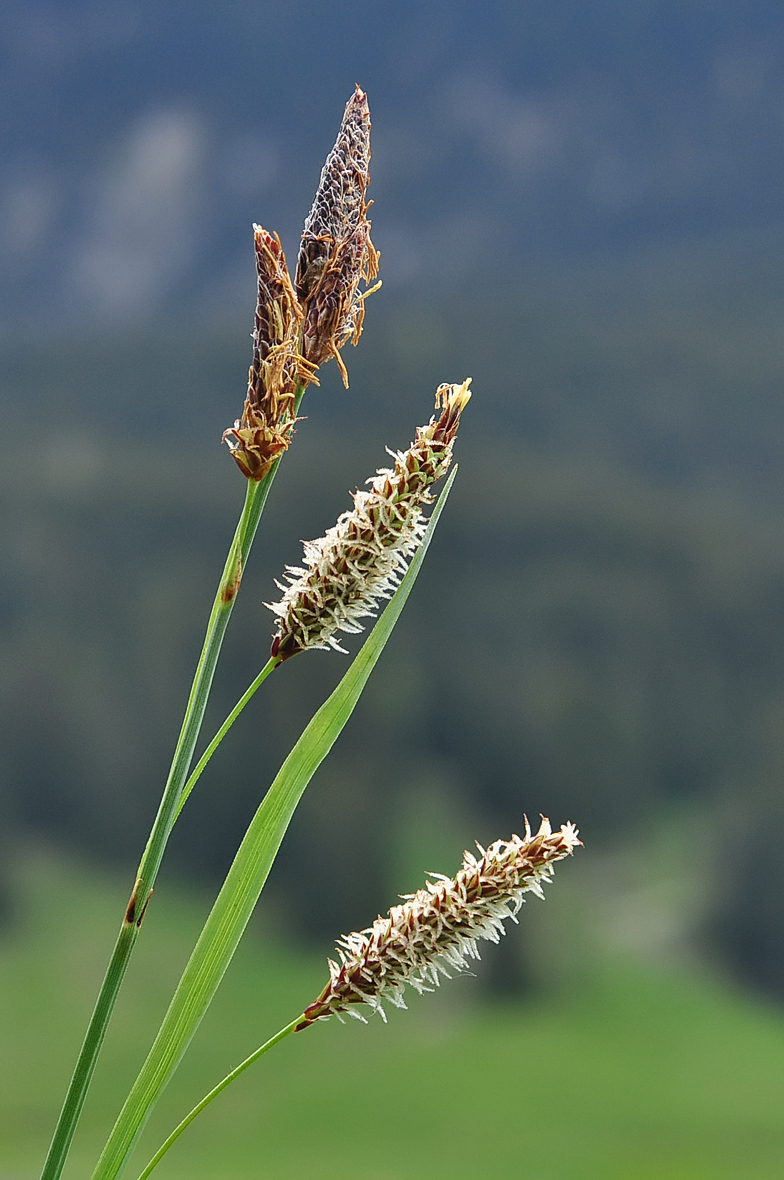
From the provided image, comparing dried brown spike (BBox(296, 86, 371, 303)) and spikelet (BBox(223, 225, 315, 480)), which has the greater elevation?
dried brown spike (BBox(296, 86, 371, 303))

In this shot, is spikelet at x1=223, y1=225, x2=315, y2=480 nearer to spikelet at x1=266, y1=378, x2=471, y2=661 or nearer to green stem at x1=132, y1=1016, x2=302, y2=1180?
spikelet at x1=266, y1=378, x2=471, y2=661

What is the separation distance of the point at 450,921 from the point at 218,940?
0.09 meters

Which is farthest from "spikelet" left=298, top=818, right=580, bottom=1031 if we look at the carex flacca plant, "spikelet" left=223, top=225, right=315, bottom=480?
"spikelet" left=223, top=225, right=315, bottom=480

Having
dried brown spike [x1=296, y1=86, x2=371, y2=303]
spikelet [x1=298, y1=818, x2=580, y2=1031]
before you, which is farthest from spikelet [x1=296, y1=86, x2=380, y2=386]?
spikelet [x1=298, y1=818, x2=580, y2=1031]

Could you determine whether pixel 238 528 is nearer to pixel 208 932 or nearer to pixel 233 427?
pixel 233 427

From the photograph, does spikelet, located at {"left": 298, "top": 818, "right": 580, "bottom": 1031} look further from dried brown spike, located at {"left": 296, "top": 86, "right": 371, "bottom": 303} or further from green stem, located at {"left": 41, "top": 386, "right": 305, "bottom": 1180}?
dried brown spike, located at {"left": 296, "top": 86, "right": 371, "bottom": 303}

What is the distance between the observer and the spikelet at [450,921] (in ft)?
0.99

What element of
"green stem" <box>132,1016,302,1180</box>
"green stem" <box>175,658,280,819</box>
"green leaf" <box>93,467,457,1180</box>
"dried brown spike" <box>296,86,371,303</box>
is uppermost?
"dried brown spike" <box>296,86,371,303</box>

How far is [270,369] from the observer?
29cm

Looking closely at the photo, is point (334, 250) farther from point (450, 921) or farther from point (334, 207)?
point (450, 921)

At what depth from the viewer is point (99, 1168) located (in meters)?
0.34

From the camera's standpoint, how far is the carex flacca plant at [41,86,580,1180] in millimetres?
289

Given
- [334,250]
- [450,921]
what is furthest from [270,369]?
[450,921]

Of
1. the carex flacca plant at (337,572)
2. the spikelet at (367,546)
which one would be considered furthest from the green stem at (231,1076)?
the spikelet at (367,546)
